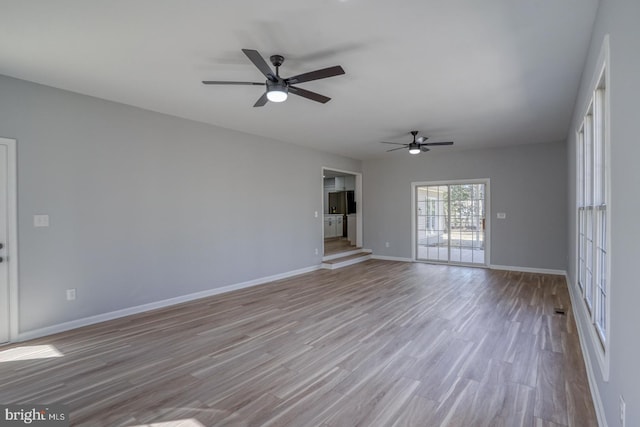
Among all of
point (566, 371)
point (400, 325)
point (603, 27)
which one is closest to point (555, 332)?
point (566, 371)

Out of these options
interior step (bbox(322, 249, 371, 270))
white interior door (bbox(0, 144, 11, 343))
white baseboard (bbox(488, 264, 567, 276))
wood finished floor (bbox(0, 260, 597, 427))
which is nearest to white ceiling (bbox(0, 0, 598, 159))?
white interior door (bbox(0, 144, 11, 343))

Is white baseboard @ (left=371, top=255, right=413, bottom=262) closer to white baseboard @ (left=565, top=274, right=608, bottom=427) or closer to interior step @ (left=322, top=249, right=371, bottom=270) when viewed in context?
interior step @ (left=322, top=249, right=371, bottom=270)

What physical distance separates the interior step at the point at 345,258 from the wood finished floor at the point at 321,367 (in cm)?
278

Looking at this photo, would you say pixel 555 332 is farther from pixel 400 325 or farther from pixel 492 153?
pixel 492 153

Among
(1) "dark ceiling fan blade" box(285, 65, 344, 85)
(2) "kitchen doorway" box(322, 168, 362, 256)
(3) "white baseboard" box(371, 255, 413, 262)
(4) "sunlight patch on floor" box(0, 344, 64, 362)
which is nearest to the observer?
(1) "dark ceiling fan blade" box(285, 65, 344, 85)

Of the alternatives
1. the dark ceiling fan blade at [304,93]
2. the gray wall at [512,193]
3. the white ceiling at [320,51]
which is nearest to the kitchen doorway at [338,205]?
the gray wall at [512,193]

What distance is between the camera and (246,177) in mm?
5879

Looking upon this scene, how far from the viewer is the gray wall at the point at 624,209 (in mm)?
1363

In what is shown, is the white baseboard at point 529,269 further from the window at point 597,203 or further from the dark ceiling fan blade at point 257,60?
the dark ceiling fan blade at point 257,60

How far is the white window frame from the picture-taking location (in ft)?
6.36

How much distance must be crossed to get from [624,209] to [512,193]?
630 cm

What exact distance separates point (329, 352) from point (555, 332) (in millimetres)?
2669

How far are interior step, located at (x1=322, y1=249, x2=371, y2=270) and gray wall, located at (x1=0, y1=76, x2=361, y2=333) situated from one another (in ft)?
5.31

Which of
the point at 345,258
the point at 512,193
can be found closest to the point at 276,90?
the point at 345,258
